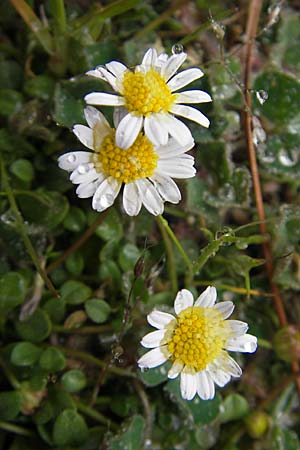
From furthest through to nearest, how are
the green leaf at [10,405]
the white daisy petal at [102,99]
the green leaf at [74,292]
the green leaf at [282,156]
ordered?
the green leaf at [282,156] → the green leaf at [74,292] → the green leaf at [10,405] → the white daisy petal at [102,99]

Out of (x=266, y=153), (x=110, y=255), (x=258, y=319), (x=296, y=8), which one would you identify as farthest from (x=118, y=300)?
(x=296, y=8)

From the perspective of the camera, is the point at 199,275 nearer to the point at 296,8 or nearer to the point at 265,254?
the point at 265,254

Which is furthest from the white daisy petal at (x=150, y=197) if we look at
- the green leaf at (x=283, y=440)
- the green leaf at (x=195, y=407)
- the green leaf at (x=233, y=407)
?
the green leaf at (x=283, y=440)

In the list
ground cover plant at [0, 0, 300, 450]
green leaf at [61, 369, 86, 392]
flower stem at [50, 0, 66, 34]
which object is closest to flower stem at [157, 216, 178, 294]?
ground cover plant at [0, 0, 300, 450]

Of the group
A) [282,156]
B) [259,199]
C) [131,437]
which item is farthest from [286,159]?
[131,437]

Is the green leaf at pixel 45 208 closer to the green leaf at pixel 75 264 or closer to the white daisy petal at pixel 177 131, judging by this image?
the green leaf at pixel 75 264
